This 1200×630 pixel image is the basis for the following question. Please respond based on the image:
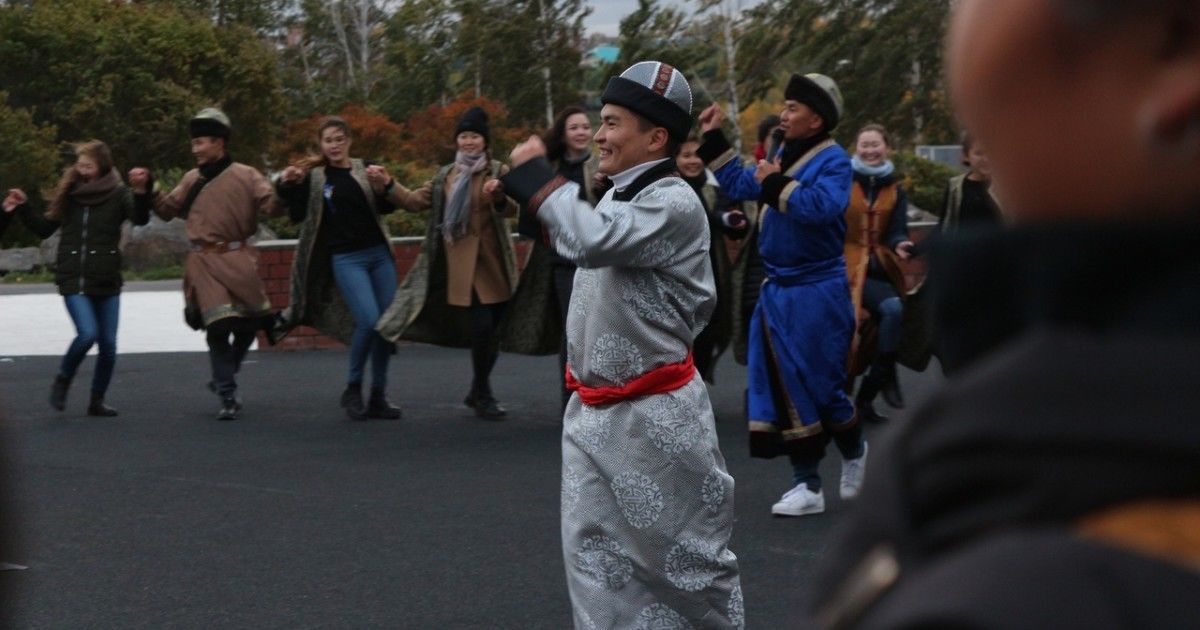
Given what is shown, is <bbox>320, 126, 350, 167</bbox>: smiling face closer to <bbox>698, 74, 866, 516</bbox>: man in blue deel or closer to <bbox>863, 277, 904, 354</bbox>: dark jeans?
<bbox>863, 277, 904, 354</bbox>: dark jeans

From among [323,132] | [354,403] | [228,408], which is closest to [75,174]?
[323,132]

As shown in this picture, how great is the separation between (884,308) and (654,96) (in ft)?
17.8

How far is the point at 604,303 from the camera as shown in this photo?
4.61 meters

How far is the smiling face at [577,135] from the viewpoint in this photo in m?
9.95

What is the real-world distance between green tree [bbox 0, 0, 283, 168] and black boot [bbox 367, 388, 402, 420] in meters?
27.1

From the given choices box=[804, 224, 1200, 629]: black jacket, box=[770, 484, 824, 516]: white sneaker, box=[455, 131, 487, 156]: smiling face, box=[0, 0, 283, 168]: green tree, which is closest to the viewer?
box=[804, 224, 1200, 629]: black jacket

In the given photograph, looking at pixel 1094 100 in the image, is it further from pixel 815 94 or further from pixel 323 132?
pixel 323 132

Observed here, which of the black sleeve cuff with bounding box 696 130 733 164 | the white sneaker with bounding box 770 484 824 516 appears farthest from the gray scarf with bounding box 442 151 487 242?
the white sneaker with bounding box 770 484 824 516

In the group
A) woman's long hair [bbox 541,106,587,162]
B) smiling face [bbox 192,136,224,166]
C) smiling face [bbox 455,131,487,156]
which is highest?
woman's long hair [bbox 541,106,587,162]

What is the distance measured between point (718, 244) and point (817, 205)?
11.4ft

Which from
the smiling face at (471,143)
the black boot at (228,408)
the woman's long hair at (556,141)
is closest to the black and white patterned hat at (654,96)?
the woman's long hair at (556,141)

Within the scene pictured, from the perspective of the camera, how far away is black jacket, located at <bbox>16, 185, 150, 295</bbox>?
11.2 meters

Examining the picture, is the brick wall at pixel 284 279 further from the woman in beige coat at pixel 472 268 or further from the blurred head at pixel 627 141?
the blurred head at pixel 627 141

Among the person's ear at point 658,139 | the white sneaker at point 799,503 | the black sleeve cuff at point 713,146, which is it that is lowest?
the white sneaker at point 799,503
